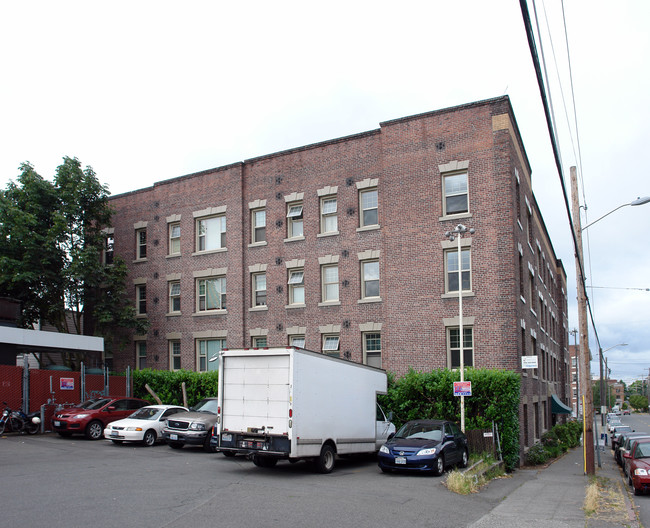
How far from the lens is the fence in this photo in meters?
24.5

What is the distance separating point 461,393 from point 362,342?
6.91 meters

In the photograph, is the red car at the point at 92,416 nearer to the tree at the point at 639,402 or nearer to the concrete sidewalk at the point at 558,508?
the concrete sidewalk at the point at 558,508

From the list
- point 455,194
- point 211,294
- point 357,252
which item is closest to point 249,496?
point 357,252

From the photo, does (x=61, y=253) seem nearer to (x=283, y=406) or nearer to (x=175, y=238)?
(x=175, y=238)

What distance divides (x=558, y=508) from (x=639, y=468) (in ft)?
18.2

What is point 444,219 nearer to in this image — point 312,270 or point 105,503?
point 312,270

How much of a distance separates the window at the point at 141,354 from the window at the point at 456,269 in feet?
55.6

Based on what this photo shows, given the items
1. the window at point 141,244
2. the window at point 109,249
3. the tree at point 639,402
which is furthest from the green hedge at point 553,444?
the tree at point 639,402

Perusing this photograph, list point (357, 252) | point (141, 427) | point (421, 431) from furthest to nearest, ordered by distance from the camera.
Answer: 1. point (357, 252)
2. point (141, 427)
3. point (421, 431)

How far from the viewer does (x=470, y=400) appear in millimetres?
22688

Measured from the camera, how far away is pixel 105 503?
447 inches

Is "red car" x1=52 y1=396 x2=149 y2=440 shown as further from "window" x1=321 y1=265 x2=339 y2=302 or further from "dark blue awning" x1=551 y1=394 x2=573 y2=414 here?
"dark blue awning" x1=551 y1=394 x2=573 y2=414

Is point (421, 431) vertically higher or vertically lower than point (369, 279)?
lower

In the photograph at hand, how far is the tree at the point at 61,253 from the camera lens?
29.6 m
